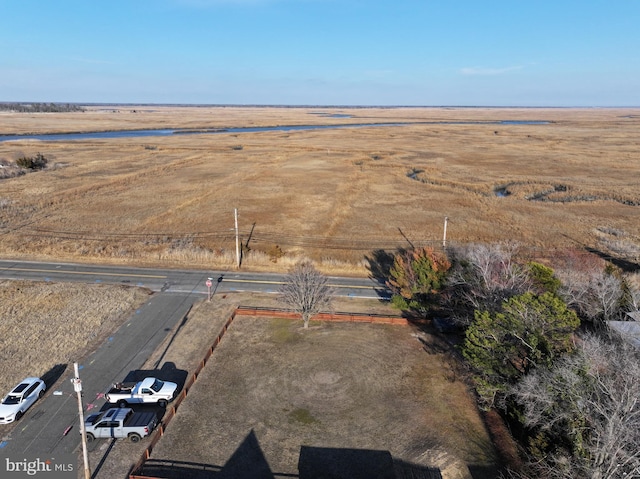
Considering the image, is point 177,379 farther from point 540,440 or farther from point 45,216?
point 45,216

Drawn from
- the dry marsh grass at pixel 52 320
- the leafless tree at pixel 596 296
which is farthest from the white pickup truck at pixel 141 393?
the leafless tree at pixel 596 296

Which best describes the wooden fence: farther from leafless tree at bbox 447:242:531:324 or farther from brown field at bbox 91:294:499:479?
leafless tree at bbox 447:242:531:324

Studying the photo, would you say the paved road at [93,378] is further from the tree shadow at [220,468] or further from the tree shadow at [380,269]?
the tree shadow at [380,269]

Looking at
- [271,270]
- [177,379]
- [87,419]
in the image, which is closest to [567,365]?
[177,379]

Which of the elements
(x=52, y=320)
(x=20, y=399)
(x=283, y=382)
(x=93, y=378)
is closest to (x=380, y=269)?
(x=283, y=382)
